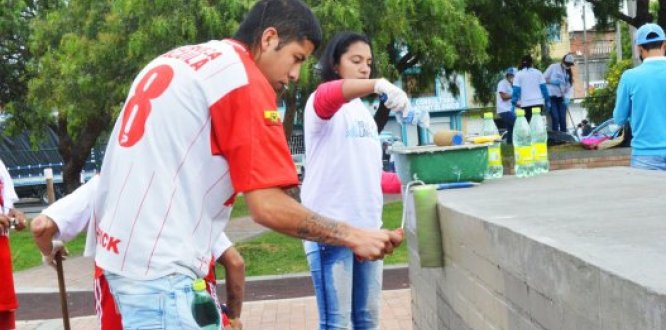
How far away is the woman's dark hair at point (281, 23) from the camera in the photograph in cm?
262

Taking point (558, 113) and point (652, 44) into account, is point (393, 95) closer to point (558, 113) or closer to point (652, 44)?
point (652, 44)

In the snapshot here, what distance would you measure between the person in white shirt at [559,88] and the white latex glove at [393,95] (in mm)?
11582

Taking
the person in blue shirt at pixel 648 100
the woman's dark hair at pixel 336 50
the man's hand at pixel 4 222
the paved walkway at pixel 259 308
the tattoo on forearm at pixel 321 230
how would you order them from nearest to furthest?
1. the tattoo on forearm at pixel 321 230
2. the woman's dark hair at pixel 336 50
3. the person in blue shirt at pixel 648 100
4. the man's hand at pixel 4 222
5. the paved walkway at pixel 259 308


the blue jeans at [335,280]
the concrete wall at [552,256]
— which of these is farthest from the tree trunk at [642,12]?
the blue jeans at [335,280]

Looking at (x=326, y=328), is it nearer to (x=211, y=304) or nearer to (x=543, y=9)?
(x=211, y=304)

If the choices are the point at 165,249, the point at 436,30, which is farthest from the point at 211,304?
the point at 436,30

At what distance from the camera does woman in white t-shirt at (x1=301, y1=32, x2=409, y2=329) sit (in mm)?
4043

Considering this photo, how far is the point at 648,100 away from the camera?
19.0 ft

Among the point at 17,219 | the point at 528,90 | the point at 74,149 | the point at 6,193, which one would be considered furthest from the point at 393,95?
the point at 74,149

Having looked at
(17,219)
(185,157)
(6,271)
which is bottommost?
(6,271)

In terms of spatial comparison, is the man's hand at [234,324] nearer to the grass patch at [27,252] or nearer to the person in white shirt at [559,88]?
the grass patch at [27,252]

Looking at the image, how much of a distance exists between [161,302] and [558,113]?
13584 mm

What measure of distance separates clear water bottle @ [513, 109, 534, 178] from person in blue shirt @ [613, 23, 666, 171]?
1147 mm

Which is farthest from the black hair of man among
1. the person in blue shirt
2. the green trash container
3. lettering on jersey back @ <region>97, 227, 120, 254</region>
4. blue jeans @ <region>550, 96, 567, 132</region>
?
blue jeans @ <region>550, 96, 567, 132</region>
